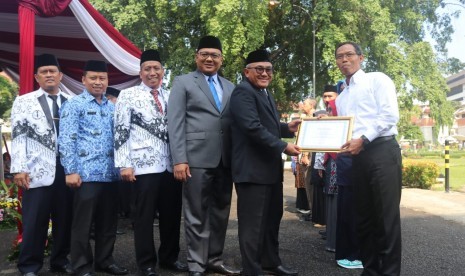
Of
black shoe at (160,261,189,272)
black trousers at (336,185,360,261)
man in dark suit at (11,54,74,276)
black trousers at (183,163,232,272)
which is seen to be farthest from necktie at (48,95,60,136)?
black trousers at (336,185,360,261)

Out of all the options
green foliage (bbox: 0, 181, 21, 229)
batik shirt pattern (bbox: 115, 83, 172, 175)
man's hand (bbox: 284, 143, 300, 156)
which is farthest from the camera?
green foliage (bbox: 0, 181, 21, 229)

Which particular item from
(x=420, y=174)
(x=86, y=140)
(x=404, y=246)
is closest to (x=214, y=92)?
(x=86, y=140)

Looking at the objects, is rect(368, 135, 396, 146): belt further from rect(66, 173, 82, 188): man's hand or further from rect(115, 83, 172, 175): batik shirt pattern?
rect(66, 173, 82, 188): man's hand

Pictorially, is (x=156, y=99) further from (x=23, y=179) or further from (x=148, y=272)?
(x=148, y=272)

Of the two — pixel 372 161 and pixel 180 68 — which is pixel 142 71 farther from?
pixel 180 68

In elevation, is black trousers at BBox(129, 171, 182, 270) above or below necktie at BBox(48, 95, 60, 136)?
below

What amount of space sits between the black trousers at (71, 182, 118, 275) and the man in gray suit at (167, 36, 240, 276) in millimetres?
727

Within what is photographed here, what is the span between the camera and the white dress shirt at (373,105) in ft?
10.6

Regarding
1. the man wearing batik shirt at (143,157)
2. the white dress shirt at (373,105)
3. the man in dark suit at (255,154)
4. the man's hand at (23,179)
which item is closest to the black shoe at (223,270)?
the man in dark suit at (255,154)

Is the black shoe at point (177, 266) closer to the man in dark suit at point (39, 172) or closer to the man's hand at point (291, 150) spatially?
the man in dark suit at point (39, 172)

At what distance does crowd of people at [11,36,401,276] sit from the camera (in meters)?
3.36

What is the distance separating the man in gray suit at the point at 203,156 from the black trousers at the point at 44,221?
115cm

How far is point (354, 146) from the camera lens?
3215 millimetres

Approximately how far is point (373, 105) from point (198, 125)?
147cm
